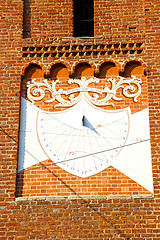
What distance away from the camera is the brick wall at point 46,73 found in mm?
10047

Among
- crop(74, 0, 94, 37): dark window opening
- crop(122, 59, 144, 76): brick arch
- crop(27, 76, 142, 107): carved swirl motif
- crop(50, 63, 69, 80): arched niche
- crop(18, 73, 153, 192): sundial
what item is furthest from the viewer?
crop(74, 0, 94, 37): dark window opening

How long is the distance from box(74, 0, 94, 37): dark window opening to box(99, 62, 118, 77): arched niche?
4.45ft

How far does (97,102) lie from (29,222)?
9.70ft

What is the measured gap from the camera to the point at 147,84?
11.3 metres

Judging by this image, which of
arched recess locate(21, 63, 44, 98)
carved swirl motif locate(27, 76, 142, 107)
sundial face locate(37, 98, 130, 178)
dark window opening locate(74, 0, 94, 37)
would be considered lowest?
sundial face locate(37, 98, 130, 178)

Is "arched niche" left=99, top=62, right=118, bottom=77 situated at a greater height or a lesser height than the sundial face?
greater

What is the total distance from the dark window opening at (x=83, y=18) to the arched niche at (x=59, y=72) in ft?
4.27

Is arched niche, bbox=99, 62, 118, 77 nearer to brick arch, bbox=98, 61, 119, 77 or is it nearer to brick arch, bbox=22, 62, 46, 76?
brick arch, bbox=98, 61, 119, 77

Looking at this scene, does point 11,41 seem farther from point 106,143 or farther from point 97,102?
point 106,143

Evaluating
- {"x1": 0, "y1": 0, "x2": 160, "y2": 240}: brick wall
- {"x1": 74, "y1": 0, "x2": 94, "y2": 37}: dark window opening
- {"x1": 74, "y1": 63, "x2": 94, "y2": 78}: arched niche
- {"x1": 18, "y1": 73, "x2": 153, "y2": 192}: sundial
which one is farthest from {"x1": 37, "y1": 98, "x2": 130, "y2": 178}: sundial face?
{"x1": 74, "y1": 0, "x2": 94, "y2": 37}: dark window opening

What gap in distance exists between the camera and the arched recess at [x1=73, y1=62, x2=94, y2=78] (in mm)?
11617

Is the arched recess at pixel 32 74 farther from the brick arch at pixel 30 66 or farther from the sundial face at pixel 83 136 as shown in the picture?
the sundial face at pixel 83 136

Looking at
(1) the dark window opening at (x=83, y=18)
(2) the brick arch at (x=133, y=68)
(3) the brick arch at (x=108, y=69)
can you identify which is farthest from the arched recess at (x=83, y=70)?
(1) the dark window opening at (x=83, y=18)

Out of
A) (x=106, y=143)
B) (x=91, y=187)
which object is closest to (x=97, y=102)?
(x=106, y=143)
